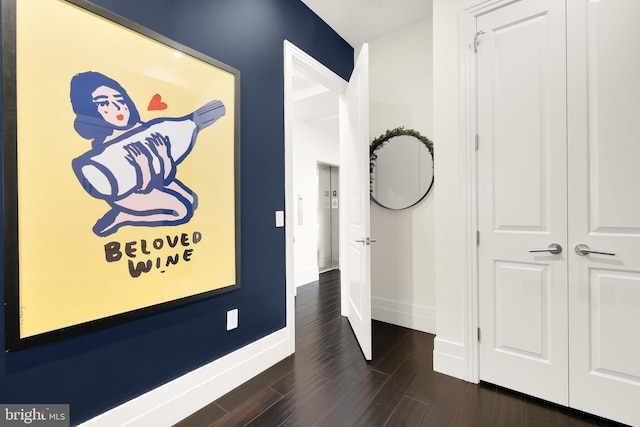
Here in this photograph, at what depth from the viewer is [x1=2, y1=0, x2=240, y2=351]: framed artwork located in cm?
114

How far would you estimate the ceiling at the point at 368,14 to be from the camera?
256cm

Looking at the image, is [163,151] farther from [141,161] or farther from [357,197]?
[357,197]

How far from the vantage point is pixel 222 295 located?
1.88m

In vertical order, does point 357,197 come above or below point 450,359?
above

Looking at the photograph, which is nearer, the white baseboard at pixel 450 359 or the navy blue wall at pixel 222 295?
the navy blue wall at pixel 222 295

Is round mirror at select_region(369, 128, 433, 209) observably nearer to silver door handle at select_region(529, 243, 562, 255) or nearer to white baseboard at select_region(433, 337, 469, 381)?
silver door handle at select_region(529, 243, 562, 255)

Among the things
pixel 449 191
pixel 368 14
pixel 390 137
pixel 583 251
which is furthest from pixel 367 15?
A: pixel 583 251

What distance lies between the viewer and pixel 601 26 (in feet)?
5.22

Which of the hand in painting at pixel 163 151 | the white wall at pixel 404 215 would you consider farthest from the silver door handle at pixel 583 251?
the hand in painting at pixel 163 151

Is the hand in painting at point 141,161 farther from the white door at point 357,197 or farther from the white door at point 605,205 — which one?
the white door at point 605,205

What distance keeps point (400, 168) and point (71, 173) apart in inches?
102

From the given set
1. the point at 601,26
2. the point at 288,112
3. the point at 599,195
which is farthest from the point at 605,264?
the point at 288,112

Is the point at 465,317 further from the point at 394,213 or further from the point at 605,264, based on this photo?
the point at 394,213

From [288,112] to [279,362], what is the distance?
198 centimetres
